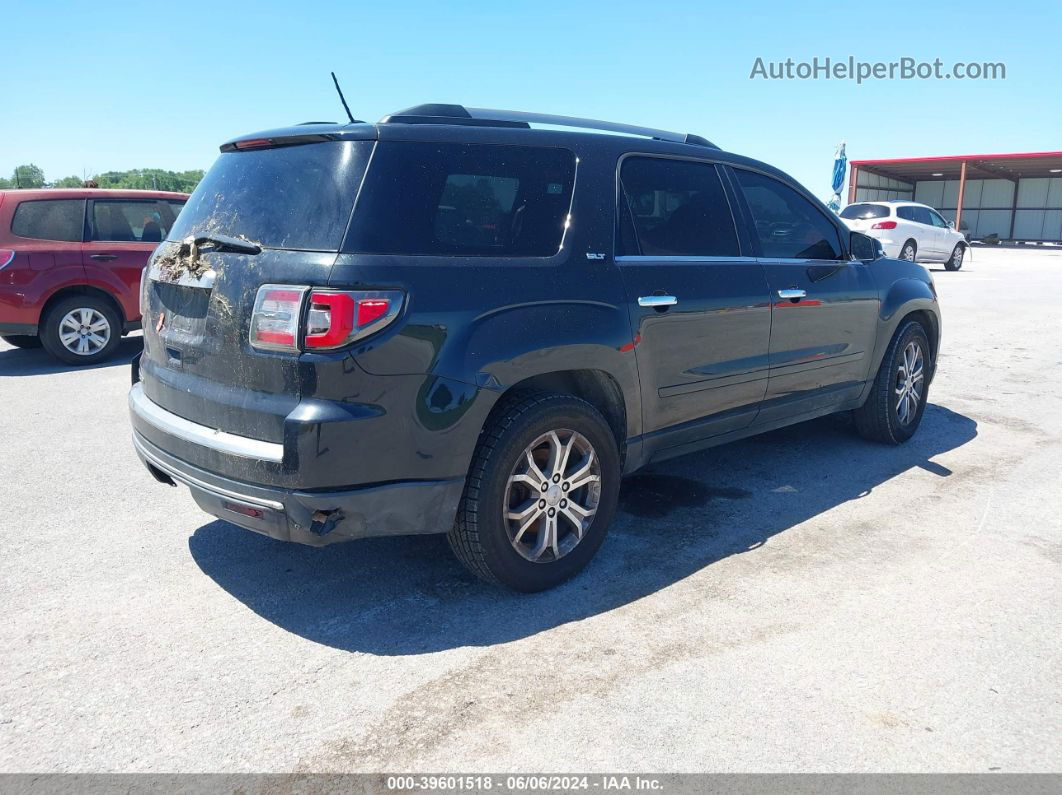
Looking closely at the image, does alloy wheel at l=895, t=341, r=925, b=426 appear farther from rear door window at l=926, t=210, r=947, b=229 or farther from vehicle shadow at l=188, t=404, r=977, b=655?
rear door window at l=926, t=210, r=947, b=229

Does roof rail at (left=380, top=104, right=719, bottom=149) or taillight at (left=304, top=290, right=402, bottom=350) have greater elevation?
roof rail at (left=380, top=104, right=719, bottom=149)

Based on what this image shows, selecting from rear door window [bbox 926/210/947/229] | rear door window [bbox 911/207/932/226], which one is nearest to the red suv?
Answer: rear door window [bbox 911/207/932/226]

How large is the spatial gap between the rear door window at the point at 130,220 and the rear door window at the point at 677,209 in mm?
6837

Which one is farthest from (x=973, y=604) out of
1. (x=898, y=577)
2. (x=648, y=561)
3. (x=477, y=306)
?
(x=477, y=306)

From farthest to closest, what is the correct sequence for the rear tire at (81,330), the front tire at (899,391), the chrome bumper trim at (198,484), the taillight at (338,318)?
the rear tire at (81,330) < the front tire at (899,391) < the chrome bumper trim at (198,484) < the taillight at (338,318)

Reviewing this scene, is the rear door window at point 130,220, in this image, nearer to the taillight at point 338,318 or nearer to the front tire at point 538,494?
the taillight at point 338,318

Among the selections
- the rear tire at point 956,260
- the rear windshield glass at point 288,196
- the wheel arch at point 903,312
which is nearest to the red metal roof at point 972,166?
the rear tire at point 956,260

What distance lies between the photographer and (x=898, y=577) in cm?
368

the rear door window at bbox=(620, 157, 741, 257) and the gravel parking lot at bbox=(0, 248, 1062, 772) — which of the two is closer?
the gravel parking lot at bbox=(0, 248, 1062, 772)

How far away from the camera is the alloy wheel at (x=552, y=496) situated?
3379mm

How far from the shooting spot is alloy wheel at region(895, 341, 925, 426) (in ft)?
18.7

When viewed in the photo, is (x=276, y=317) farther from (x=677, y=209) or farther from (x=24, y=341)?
(x=24, y=341)

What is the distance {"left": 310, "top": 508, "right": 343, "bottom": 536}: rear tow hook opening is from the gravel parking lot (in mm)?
465

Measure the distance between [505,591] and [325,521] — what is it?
934 mm
